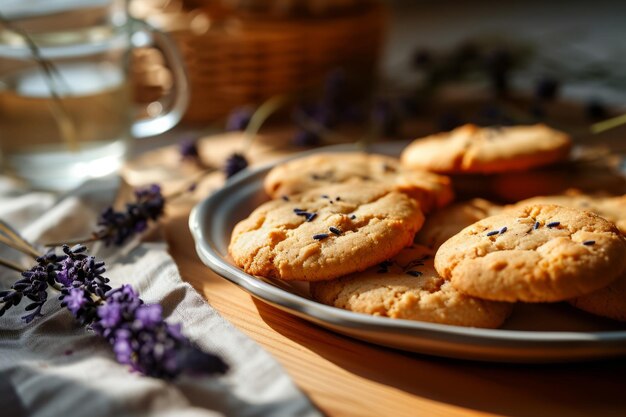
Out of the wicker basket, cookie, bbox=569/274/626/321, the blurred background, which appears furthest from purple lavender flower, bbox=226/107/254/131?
cookie, bbox=569/274/626/321

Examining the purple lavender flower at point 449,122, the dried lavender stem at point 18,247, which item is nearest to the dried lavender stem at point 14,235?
the dried lavender stem at point 18,247

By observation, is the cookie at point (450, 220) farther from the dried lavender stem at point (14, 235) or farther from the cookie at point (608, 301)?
the dried lavender stem at point (14, 235)

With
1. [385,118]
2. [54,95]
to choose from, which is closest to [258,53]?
[385,118]

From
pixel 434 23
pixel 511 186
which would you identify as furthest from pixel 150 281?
pixel 434 23

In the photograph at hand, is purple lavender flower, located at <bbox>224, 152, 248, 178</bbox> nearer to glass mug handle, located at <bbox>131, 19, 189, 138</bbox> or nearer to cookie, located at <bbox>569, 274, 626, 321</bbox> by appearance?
glass mug handle, located at <bbox>131, 19, 189, 138</bbox>

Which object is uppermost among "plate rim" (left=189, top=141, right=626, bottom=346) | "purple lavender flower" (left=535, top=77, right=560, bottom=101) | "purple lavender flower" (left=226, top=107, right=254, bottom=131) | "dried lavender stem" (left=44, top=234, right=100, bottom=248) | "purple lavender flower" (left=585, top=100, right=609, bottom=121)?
"plate rim" (left=189, top=141, right=626, bottom=346)

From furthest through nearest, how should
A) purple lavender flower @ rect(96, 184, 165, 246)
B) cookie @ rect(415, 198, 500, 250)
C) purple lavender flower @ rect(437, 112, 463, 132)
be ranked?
purple lavender flower @ rect(437, 112, 463, 132) → purple lavender flower @ rect(96, 184, 165, 246) → cookie @ rect(415, 198, 500, 250)

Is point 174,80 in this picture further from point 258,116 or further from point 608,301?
point 608,301
